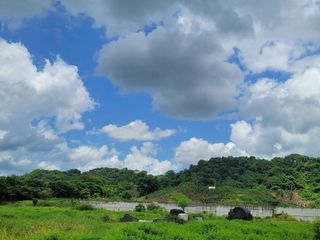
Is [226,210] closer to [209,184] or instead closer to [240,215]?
[240,215]

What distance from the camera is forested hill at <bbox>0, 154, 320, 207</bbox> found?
9832 cm

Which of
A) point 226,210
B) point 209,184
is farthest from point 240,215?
point 209,184

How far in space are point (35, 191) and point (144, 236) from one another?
228 feet

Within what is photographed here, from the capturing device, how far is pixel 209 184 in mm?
127250

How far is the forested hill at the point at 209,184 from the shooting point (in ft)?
323

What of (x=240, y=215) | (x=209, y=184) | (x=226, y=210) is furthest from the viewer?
(x=209, y=184)

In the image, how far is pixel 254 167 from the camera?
13862cm

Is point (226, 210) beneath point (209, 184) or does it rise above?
beneath

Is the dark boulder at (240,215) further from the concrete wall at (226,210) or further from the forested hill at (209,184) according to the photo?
the forested hill at (209,184)

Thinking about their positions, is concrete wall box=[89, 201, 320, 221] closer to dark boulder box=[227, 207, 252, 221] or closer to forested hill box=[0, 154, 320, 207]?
forested hill box=[0, 154, 320, 207]

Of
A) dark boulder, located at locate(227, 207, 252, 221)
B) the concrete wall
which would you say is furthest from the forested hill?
dark boulder, located at locate(227, 207, 252, 221)

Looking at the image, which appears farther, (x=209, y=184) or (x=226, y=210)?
(x=209, y=184)

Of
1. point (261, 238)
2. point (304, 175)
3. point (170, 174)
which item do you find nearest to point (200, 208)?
point (304, 175)

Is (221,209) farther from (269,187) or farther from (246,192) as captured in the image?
(269,187)
